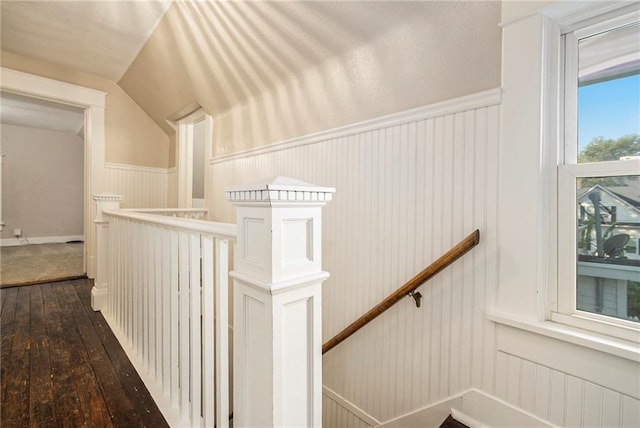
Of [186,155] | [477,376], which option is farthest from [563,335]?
[186,155]

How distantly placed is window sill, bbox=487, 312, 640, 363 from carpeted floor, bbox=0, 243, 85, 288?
13.7 feet

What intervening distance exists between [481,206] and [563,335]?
1.85 ft

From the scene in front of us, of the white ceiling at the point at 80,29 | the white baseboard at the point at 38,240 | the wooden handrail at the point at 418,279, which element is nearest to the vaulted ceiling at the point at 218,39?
the white ceiling at the point at 80,29

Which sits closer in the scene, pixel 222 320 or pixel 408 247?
pixel 222 320

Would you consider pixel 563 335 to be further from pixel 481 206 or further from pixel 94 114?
pixel 94 114

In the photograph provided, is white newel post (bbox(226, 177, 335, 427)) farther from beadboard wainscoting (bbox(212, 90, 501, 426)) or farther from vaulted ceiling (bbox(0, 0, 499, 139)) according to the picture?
vaulted ceiling (bbox(0, 0, 499, 139))

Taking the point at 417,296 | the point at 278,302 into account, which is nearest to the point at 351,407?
the point at 417,296

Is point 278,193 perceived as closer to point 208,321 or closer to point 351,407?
point 208,321

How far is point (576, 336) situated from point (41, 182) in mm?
8165

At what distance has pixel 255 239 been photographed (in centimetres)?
73

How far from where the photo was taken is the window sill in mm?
1011

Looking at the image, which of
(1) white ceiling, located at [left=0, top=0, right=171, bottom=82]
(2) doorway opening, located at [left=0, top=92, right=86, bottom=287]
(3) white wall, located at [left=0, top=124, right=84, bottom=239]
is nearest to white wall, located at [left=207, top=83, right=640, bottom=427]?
(1) white ceiling, located at [left=0, top=0, right=171, bottom=82]

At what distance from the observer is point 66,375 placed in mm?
1537

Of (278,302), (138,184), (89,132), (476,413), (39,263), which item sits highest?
(89,132)
